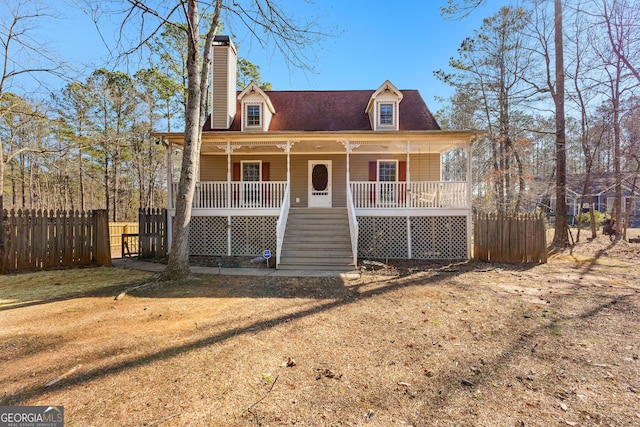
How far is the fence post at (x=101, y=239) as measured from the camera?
8719 millimetres

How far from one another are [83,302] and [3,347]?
192 centimetres

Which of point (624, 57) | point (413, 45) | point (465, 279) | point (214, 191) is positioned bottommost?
point (465, 279)

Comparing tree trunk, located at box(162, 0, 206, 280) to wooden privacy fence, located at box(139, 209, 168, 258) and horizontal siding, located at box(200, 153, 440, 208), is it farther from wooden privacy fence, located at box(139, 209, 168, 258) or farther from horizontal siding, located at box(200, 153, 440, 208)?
horizontal siding, located at box(200, 153, 440, 208)

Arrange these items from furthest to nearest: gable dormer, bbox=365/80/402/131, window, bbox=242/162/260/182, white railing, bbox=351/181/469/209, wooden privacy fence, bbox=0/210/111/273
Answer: window, bbox=242/162/260/182, gable dormer, bbox=365/80/402/131, white railing, bbox=351/181/469/209, wooden privacy fence, bbox=0/210/111/273

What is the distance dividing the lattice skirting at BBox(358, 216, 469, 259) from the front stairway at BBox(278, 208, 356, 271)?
3.26 ft

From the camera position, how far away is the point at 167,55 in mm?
20672

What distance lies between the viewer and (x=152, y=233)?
33.8ft

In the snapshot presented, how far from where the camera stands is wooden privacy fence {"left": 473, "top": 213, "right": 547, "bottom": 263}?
923 centimetres

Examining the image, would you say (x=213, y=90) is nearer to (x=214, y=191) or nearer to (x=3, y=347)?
(x=214, y=191)

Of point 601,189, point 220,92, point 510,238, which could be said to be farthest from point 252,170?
point 601,189

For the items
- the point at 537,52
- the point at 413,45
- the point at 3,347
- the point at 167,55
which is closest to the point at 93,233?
the point at 3,347

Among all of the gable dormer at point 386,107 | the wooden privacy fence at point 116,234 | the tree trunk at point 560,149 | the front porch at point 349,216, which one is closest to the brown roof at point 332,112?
the gable dormer at point 386,107

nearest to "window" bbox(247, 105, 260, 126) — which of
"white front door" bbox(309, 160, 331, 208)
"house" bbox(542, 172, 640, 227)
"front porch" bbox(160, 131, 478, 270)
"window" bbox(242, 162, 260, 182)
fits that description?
"window" bbox(242, 162, 260, 182)

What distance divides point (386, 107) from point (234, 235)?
8880 millimetres
